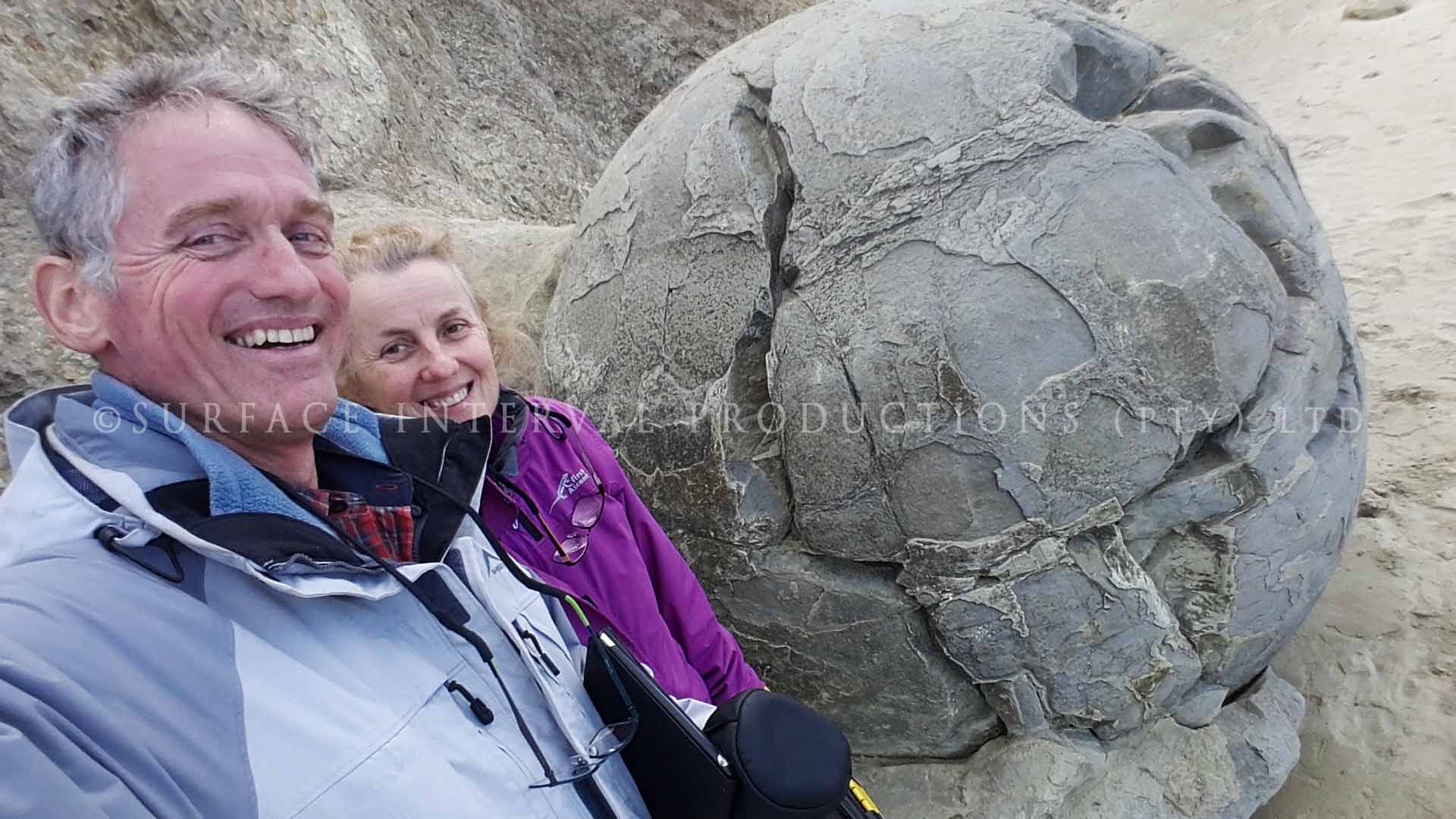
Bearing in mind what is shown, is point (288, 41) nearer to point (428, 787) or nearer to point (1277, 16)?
point (428, 787)

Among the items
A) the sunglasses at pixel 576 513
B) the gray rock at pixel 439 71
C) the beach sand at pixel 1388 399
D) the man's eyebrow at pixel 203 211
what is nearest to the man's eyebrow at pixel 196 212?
the man's eyebrow at pixel 203 211

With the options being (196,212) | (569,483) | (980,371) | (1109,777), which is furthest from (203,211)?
(1109,777)

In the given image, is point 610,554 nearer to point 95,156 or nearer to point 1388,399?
point 95,156

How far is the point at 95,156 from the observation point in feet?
3.23

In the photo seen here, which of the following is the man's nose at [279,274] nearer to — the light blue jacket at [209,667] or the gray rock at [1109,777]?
the light blue jacket at [209,667]

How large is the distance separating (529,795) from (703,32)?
5566 mm

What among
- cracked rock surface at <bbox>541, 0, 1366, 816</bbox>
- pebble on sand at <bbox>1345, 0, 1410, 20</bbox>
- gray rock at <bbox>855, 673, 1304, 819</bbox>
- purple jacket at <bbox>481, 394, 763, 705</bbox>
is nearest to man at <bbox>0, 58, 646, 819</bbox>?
purple jacket at <bbox>481, 394, 763, 705</bbox>

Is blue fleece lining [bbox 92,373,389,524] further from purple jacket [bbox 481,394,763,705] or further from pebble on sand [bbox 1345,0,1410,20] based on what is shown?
pebble on sand [bbox 1345,0,1410,20]

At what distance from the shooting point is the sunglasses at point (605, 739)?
39.3 inches

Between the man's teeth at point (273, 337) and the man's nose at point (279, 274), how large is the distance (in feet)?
0.13

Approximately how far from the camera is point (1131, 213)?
167 cm

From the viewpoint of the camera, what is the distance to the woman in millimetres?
1421

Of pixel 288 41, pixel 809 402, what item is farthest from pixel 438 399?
pixel 288 41

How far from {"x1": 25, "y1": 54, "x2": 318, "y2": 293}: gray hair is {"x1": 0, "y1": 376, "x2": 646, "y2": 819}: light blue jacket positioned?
0.56ft
